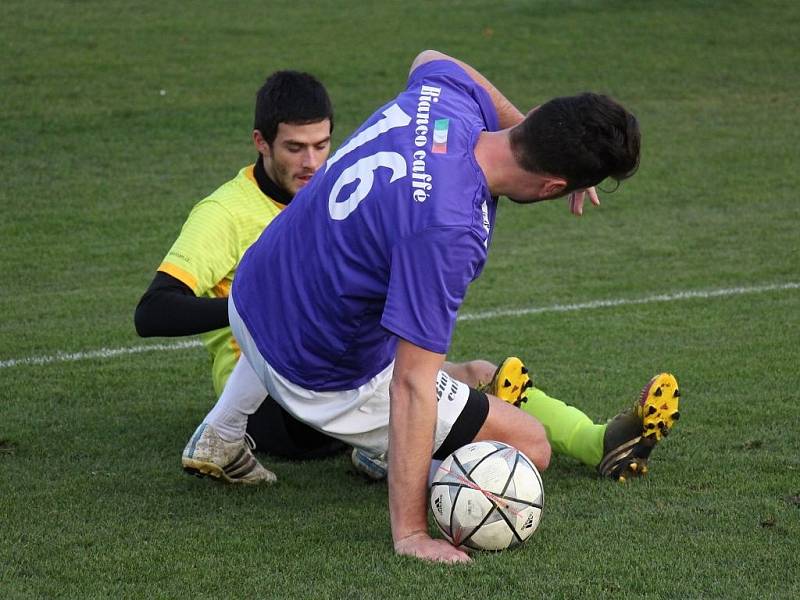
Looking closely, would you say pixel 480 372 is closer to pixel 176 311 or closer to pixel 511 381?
pixel 511 381

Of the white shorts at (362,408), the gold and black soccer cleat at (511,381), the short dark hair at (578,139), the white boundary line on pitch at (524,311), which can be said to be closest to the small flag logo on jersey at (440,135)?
the short dark hair at (578,139)

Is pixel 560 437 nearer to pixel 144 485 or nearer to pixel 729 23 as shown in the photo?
pixel 144 485

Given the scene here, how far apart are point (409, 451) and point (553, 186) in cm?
104

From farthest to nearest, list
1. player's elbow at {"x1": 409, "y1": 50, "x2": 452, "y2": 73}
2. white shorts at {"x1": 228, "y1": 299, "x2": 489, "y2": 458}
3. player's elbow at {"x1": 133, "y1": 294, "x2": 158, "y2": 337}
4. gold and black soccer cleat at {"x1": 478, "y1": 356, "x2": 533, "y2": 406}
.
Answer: gold and black soccer cleat at {"x1": 478, "y1": 356, "x2": 533, "y2": 406} → player's elbow at {"x1": 133, "y1": 294, "x2": 158, "y2": 337} → player's elbow at {"x1": 409, "y1": 50, "x2": 452, "y2": 73} → white shorts at {"x1": 228, "y1": 299, "x2": 489, "y2": 458}

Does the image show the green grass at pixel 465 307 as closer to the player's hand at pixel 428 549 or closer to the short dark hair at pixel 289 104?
the player's hand at pixel 428 549

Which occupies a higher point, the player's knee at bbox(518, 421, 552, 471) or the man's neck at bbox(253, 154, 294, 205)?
the man's neck at bbox(253, 154, 294, 205)

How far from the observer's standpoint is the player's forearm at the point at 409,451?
434 centimetres

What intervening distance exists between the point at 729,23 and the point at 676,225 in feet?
33.8

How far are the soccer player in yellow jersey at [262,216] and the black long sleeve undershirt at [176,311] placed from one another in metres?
0.02

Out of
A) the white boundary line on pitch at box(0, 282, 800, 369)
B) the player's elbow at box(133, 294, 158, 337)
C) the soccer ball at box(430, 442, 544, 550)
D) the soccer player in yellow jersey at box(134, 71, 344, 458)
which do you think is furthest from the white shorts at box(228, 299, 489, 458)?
the white boundary line on pitch at box(0, 282, 800, 369)

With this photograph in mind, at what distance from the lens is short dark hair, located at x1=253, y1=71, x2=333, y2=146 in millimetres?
5906

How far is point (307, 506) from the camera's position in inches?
209

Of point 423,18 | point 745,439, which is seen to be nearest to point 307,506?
point 745,439

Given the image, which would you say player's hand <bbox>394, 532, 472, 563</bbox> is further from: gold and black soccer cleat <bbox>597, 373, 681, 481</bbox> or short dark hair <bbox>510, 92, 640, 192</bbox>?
short dark hair <bbox>510, 92, 640, 192</bbox>
